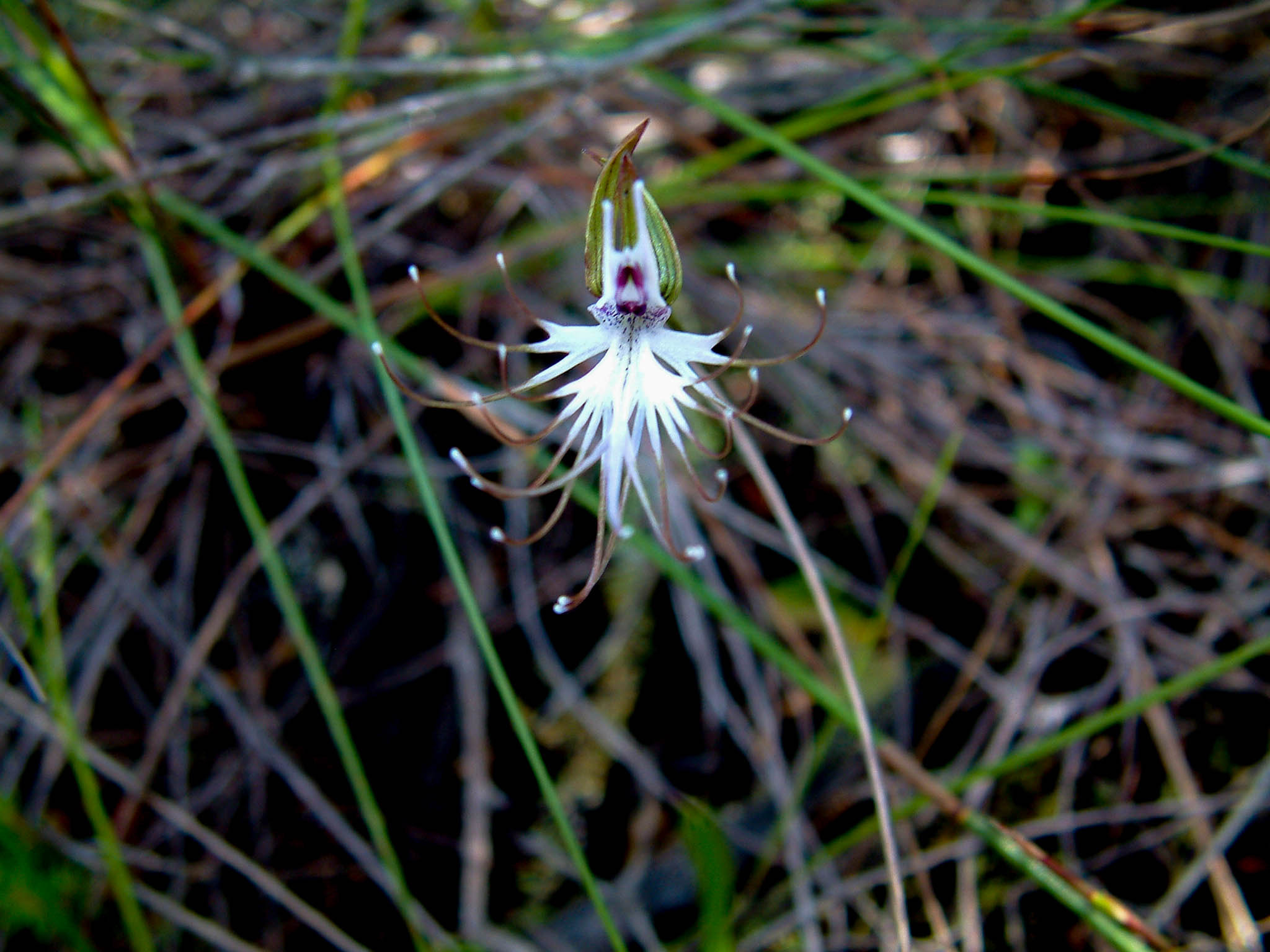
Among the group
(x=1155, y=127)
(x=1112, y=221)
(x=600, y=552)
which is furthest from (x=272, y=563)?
(x=1155, y=127)

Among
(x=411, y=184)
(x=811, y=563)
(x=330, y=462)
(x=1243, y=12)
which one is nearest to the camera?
(x=811, y=563)

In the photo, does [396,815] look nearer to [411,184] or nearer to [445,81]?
[411,184]

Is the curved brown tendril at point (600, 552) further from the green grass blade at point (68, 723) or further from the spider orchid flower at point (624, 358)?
the green grass blade at point (68, 723)

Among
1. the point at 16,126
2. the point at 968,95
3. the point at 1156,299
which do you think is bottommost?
the point at 1156,299

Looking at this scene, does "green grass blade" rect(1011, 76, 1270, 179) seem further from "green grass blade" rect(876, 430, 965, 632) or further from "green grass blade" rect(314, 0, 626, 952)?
"green grass blade" rect(314, 0, 626, 952)

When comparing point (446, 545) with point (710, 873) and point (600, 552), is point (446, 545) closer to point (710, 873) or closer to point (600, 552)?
point (600, 552)

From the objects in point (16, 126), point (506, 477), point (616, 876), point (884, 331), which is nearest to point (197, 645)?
point (506, 477)
